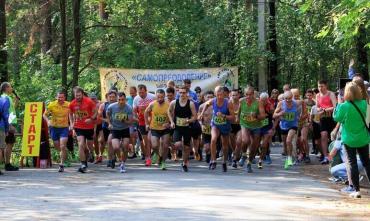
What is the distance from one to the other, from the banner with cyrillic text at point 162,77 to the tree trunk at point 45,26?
195 inches

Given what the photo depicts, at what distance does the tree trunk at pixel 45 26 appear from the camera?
2725 centimetres

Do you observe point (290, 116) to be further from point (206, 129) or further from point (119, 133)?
point (119, 133)

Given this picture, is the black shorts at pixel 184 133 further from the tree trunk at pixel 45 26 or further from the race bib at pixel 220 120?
the tree trunk at pixel 45 26

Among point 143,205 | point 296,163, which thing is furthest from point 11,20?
point 143,205

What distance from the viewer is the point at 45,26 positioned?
28.5 m

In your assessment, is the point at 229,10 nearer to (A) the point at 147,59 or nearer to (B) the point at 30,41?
(A) the point at 147,59

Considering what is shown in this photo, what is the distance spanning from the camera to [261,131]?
16.9 meters

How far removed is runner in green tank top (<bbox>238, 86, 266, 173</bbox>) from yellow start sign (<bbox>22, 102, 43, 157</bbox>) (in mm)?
4883

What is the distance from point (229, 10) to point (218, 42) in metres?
3.19

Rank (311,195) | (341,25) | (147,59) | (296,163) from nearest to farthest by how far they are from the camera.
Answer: (311,195) < (341,25) < (296,163) < (147,59)

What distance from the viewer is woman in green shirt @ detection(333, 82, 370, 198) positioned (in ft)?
38.8

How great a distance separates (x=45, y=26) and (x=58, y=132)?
12.4 metres

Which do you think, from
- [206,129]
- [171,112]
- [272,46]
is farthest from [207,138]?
[272,46]

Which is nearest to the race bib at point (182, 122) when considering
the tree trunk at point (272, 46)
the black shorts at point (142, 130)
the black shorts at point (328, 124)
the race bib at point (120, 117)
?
the race bib at point (120, 117)
